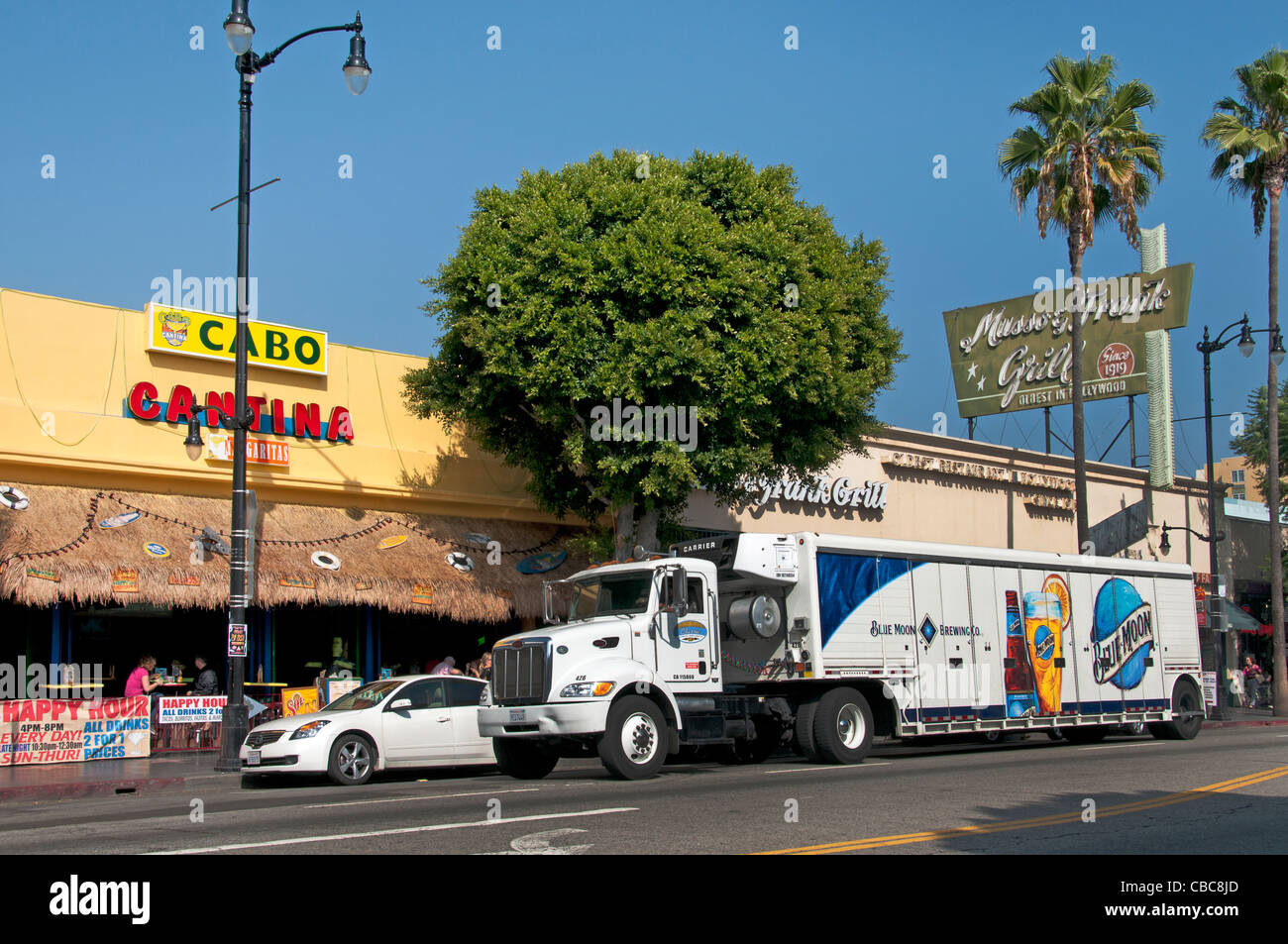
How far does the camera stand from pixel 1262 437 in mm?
46719

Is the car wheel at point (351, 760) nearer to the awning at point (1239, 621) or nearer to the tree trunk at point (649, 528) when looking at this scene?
the tree trunk at point (649, 528)

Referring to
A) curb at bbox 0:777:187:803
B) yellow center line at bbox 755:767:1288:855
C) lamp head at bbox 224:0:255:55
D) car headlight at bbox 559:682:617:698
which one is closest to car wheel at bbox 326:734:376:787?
curb at bbox 0:777:187:803

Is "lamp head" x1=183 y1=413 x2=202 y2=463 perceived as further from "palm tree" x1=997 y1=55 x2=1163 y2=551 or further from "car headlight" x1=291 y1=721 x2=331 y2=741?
"palm tree" x1=997 y1=55 x2=1163 y2=551

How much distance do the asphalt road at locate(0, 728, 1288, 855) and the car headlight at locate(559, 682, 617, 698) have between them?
104 centimetres

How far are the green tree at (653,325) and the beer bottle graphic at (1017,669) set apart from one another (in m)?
4.69

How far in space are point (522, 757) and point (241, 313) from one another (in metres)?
7.51

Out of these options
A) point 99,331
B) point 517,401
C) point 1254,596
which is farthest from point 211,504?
point 1254,596

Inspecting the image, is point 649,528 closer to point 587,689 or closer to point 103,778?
point 587,689

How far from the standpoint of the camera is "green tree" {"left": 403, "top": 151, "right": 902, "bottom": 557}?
19.6 meters

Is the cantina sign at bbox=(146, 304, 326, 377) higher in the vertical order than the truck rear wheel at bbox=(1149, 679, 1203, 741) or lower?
higher

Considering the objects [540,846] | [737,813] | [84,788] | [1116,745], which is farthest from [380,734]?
[1116,745]

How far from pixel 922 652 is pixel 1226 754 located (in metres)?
4.39

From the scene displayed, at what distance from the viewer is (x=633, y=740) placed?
14828mm
